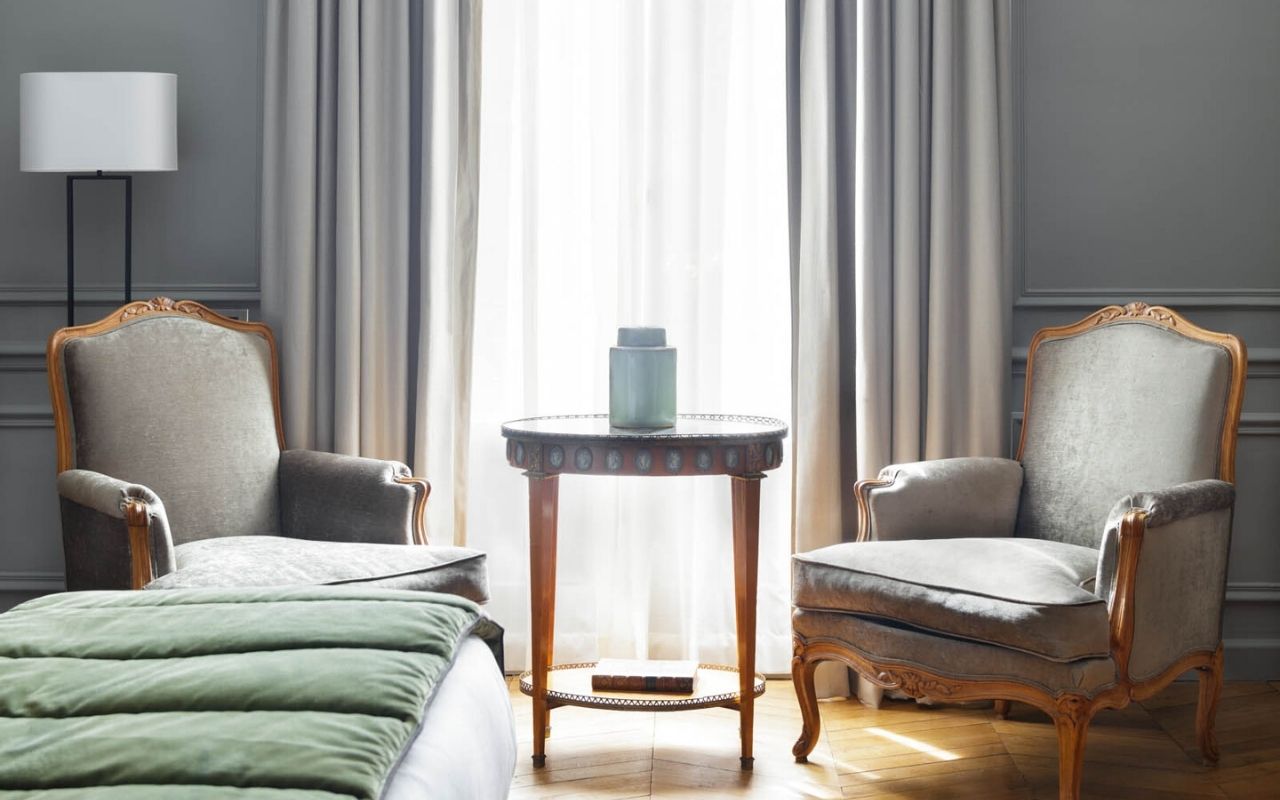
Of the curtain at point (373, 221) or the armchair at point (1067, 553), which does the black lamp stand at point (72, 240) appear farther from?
the armchair at point (1067, 553)

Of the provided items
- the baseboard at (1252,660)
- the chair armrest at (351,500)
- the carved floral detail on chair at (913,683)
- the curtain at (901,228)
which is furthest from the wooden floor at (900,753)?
the chair armrest at (351,500)

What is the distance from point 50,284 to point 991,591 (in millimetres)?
2767

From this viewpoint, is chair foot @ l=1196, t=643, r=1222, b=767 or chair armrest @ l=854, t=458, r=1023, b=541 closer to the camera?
chair foot @ l=1196, t=643, r=1222, b=767

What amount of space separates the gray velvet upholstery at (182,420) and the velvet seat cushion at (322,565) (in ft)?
0.69

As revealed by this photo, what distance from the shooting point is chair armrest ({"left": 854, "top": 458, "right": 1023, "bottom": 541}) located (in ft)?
9.18

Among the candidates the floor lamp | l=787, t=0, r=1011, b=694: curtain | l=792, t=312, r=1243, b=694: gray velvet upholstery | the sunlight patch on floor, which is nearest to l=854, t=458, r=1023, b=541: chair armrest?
l=792, t=312, r=1243, b=694: gray velvet upholstery

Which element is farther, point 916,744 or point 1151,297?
point 1151,297

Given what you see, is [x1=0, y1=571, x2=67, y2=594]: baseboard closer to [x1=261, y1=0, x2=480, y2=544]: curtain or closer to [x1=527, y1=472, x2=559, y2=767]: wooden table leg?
[x1=261, y1=0, x2=480, y2=544]: curtain

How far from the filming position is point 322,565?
8.10ft

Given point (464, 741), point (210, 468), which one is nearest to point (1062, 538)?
point (464, 741)

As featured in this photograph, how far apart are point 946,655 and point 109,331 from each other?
2137 mm

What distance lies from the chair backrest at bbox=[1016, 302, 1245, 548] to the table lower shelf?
2.81 feet

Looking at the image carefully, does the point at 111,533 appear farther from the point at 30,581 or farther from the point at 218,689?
the point at 218,689

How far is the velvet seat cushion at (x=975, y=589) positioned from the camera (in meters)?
2.22
